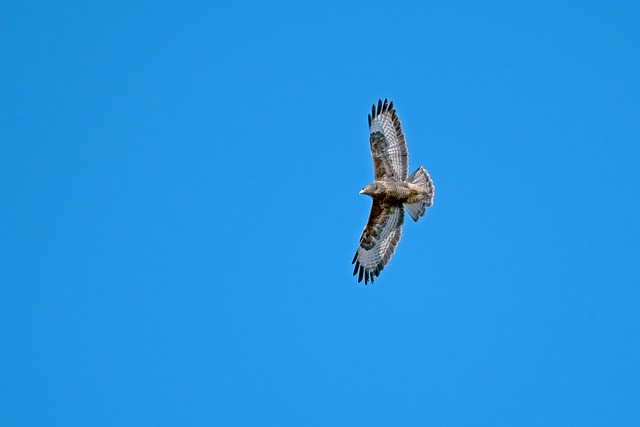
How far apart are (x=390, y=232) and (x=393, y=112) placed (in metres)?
2.10

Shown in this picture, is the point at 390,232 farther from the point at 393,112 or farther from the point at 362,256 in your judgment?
the point at 393,112

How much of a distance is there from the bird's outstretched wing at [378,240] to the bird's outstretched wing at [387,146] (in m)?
0.55

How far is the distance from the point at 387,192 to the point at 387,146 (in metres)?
0.91

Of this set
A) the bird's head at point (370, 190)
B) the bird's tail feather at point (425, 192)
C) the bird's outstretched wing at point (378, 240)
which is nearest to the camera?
the bird's head at point (370, 190)

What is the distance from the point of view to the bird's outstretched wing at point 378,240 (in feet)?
52.6

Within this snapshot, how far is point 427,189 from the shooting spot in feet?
51.3

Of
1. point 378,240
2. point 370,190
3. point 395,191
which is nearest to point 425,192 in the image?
point 395,191

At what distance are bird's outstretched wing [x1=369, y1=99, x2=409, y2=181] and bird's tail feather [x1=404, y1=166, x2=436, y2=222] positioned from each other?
196 millimetres

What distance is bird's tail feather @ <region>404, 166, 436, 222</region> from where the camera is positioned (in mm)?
15641

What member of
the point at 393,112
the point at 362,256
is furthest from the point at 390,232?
the point at 393,112

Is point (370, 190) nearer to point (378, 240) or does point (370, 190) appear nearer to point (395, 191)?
point (395, 191)

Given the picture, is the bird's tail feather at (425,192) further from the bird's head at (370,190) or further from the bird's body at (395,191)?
the bird's head at (370,190)

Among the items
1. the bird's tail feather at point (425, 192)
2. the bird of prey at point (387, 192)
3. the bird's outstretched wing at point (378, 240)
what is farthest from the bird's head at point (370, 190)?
the bird's tail feather at point (425, 192)

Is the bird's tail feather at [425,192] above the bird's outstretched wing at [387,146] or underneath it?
underneath
